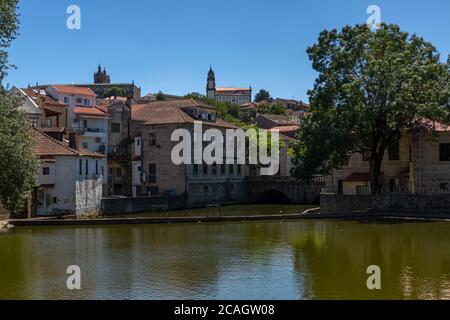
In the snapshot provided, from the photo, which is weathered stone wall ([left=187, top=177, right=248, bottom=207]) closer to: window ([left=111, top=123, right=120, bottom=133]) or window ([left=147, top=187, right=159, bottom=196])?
window ([left=147, top=187, right=159, bottom=196])

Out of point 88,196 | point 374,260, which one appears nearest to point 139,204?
point 88,196

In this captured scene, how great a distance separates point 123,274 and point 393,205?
31.2 m

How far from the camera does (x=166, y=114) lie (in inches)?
3024

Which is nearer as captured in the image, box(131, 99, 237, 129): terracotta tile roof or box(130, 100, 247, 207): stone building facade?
box(130, 100, 247, 207): stone building facade

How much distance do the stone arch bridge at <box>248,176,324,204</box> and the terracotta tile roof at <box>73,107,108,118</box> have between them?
22.2 meters

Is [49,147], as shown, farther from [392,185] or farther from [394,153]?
[392,185]

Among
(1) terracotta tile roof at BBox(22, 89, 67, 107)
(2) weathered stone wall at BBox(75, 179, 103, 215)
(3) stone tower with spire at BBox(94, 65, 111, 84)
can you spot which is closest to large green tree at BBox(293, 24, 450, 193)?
(2) weathered stone wall at BBox(75, 179, 103, 215)

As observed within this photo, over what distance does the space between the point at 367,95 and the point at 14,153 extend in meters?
28.0

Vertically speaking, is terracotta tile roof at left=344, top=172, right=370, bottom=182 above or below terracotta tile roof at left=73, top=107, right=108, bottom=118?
below

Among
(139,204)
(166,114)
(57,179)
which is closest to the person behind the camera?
(57,179)

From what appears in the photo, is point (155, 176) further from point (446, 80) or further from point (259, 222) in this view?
point (446, 80)

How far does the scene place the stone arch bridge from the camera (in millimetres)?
77438

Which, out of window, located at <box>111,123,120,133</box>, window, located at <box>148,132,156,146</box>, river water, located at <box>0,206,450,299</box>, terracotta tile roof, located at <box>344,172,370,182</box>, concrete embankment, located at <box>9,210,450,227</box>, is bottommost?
river water, located at <box>0,206,450,299</box>
